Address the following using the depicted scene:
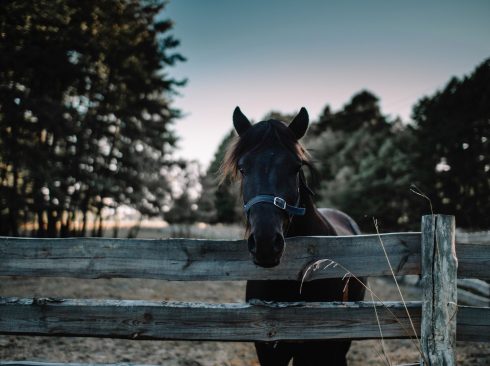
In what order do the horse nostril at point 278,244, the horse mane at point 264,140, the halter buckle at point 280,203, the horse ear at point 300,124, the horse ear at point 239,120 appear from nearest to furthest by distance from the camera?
the horse nostril at point 278,244
the halter buckle at point 280,203
the horse mane at point 264,140
the horse ear at point 300,124
the horse ear at point 239,120

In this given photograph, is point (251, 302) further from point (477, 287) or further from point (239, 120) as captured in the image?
point (477, 287)

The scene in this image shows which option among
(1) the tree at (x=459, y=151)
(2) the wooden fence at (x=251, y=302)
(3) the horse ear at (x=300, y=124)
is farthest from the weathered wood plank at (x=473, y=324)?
(1) the tree at (x=459, y=151)

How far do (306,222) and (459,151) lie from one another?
25.5 meters

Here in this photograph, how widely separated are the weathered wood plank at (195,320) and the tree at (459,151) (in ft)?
78.2

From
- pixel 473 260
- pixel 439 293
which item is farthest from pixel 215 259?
pixel 473 260

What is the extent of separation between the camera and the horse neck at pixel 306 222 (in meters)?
2.71

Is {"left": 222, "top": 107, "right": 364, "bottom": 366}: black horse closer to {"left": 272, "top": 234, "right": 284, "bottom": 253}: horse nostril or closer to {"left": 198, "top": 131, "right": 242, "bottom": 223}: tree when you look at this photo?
{"left": 272, "top": 234, "right": 284, "bottom": 253}: horse nostril

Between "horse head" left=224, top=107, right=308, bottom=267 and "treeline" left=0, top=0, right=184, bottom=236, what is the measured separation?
11.8 m

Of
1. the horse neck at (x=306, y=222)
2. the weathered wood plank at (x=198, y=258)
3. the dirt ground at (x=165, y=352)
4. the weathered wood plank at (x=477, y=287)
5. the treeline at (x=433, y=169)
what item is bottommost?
the dirt ground at (x=165, y=352)

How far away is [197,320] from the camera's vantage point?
229 cm

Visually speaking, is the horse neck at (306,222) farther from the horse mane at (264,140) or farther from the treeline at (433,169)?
the treeline at (433,169)

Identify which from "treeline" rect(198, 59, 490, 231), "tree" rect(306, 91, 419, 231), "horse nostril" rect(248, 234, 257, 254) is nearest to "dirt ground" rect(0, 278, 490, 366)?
"horse nostril" rect(248, 234, 257, 254)

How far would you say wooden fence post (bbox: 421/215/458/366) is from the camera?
7.27ft

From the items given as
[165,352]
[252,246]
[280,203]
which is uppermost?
[280,203]
